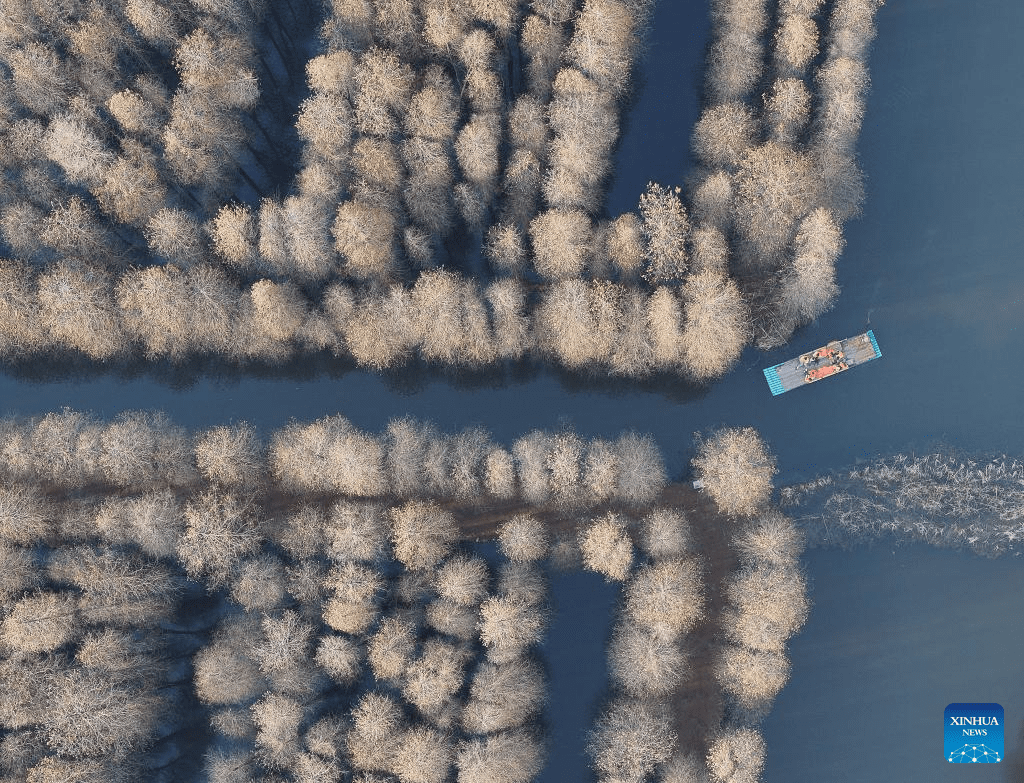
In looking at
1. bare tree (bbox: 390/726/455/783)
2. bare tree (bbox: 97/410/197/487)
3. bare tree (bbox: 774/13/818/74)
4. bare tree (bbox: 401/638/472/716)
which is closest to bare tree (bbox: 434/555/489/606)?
bare tree (bbox: 401/638/472/716)

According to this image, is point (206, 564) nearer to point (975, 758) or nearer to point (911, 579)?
point (911, 579)

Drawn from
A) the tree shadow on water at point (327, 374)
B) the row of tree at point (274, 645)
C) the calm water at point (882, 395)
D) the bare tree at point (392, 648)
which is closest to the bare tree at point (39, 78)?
the tree shadow on water at point (327, 374)

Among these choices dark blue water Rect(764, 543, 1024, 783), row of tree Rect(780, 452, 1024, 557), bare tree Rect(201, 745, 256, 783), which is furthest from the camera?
dark blue water Rect(764, 543, 1024, 783)

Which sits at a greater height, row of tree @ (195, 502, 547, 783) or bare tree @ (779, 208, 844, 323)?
bare tree @ (779, 208, 844, 323)

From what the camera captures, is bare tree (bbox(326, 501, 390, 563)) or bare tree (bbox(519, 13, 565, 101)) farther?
bare tree (bbox(519, 13, 565, 101))

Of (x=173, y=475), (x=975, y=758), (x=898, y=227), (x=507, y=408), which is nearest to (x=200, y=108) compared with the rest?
(x=173, y=475)

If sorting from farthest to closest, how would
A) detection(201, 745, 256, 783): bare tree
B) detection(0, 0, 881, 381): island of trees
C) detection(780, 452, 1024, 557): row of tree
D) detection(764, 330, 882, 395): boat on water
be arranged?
detection(764, 330, 882, 395): boat on water, detection(780, 452, 1024, 557): row of tree, detection(0, 0, 881, 381): island of trees, detection(201, 745, 256, 783): bare tree

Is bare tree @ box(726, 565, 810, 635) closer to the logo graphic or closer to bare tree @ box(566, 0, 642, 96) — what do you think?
the logo graphic

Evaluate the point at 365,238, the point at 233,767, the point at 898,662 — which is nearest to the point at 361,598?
the point at 233,767
